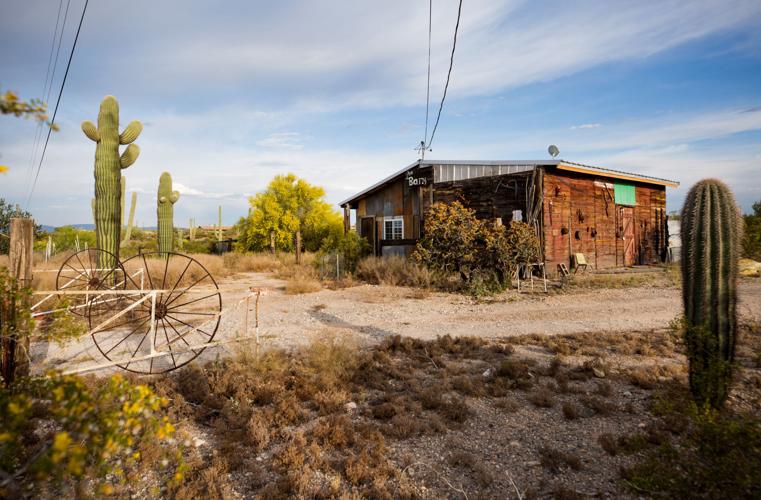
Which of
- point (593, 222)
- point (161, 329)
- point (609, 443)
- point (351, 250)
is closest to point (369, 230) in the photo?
point (351, 250)

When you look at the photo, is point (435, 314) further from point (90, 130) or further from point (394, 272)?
point (90, 130)

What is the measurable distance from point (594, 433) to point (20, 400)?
4.61m

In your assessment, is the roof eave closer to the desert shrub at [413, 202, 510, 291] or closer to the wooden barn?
the wooden barn

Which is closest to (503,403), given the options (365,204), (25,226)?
(25,226)

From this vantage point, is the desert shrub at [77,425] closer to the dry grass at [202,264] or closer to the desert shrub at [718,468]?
the desert shrub at [718,468]

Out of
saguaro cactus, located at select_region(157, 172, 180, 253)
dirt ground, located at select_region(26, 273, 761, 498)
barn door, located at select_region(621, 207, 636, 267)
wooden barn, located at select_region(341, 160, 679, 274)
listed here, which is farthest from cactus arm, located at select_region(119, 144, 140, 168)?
barn door, located at select_region(621, 207, 636, 267)

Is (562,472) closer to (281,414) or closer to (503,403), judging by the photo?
(503,403)

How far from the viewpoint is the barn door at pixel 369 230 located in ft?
61.7

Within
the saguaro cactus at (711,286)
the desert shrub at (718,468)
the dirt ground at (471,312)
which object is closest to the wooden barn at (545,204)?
the dirt ground at (471,312)

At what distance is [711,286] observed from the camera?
4.75 m

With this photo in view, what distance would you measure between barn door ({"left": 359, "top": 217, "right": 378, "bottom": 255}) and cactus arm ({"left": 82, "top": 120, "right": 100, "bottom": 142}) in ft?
34.3

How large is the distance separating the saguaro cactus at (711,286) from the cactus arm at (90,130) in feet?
48.5

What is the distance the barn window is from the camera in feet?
60.3

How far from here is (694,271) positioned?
486cm
